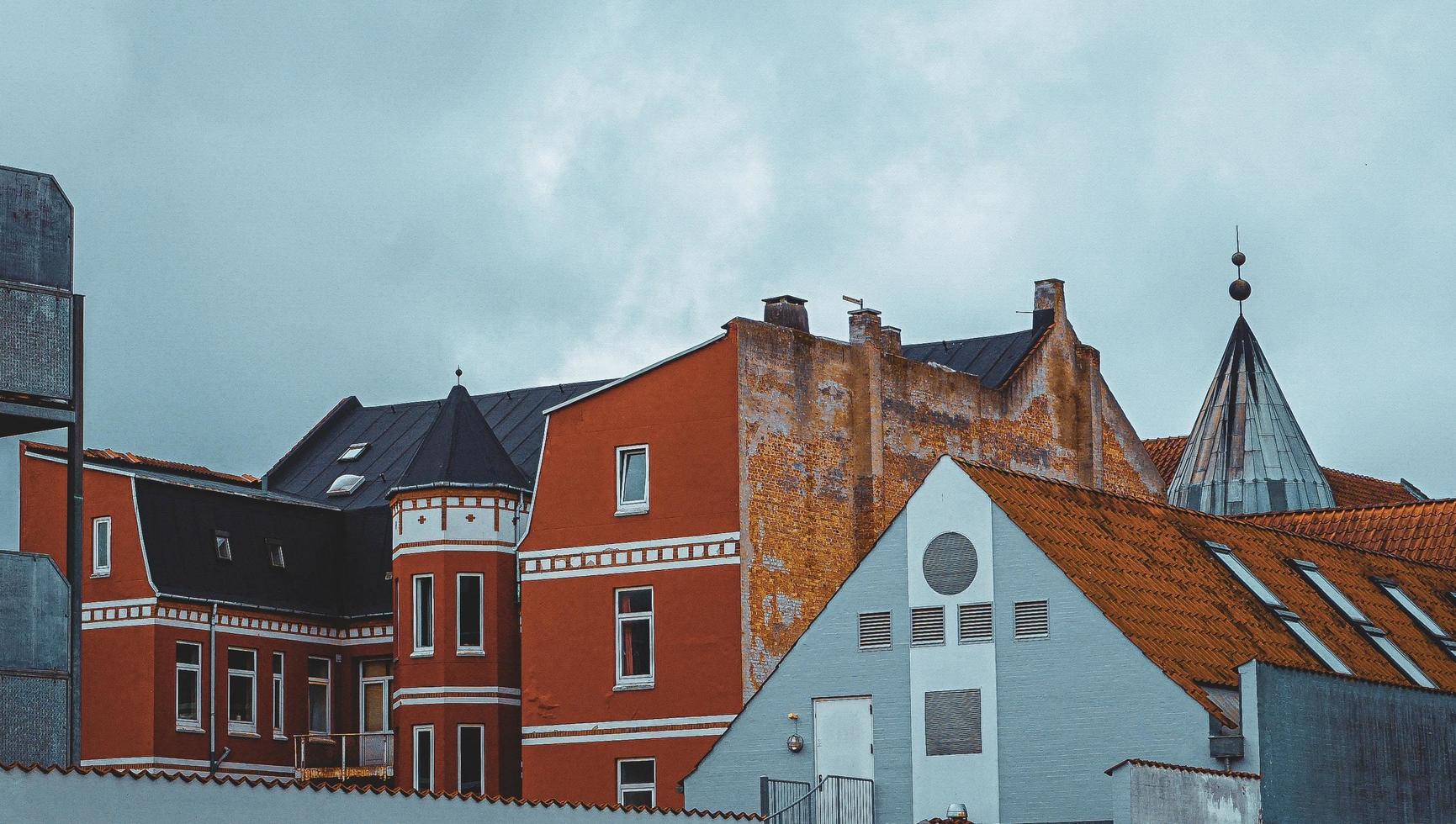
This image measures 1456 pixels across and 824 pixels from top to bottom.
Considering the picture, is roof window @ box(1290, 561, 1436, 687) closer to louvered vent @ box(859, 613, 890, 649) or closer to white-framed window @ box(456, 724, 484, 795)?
louvered vent @ box(859, 613, 890, 649)

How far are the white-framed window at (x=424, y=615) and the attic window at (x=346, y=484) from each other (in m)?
7.85

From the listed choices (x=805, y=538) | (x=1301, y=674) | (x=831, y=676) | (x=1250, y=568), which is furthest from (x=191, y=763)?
(x=1301, y=674)

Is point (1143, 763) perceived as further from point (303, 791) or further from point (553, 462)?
point (553, 462)

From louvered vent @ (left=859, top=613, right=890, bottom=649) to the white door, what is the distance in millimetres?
834

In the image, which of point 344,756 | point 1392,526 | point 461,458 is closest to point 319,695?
point 344,756

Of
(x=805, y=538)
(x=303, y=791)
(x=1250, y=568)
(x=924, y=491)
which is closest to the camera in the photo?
(x=303, y=791)

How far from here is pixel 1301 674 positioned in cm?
3650

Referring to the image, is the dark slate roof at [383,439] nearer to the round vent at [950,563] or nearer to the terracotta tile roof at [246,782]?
the round vent at [950,563]

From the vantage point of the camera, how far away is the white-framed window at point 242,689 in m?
56.0

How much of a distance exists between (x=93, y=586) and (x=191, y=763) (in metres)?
4.21

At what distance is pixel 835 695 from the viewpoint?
132 ft

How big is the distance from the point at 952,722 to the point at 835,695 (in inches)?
83.8

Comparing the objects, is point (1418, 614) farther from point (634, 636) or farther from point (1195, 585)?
point (634, 636)

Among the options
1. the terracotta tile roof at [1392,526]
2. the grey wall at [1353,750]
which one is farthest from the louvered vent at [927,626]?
the terracotta tile roof at [1392,526]
